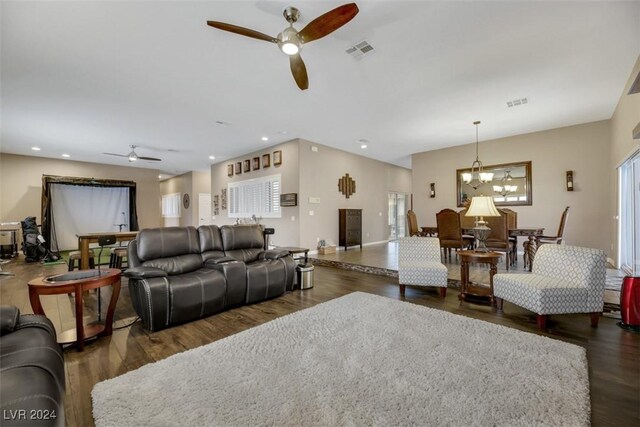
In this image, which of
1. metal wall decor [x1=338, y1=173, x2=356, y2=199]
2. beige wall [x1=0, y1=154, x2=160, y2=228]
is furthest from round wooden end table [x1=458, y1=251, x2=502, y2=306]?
beige wall [x1=0, y1=154, x2=160, y2=228]

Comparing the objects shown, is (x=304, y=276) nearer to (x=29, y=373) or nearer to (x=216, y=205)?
(x=29, y=373)

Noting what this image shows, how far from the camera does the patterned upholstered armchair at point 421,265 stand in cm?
360

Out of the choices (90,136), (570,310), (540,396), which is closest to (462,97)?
(570,310)

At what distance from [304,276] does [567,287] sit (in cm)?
299

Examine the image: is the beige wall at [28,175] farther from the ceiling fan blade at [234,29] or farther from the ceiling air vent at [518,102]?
the ceiling air vent at [518,102]

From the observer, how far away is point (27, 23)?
2.60 meters

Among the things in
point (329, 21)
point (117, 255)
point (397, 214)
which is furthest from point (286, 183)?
point (397, 214)

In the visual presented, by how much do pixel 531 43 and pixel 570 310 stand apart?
283 centimetres

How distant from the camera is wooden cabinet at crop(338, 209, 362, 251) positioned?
7.46m

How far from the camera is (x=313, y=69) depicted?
Answer: 11.5 feet

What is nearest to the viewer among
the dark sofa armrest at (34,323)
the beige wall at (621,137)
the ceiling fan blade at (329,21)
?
the dark sofa armrest at (34,323)

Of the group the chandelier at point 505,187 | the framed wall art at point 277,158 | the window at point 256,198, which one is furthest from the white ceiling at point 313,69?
the window at point 256,198

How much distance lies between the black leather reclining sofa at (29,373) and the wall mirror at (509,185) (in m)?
6.77

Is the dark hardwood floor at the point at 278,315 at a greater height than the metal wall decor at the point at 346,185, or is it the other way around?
the metal wall decor at the point at 346,185
